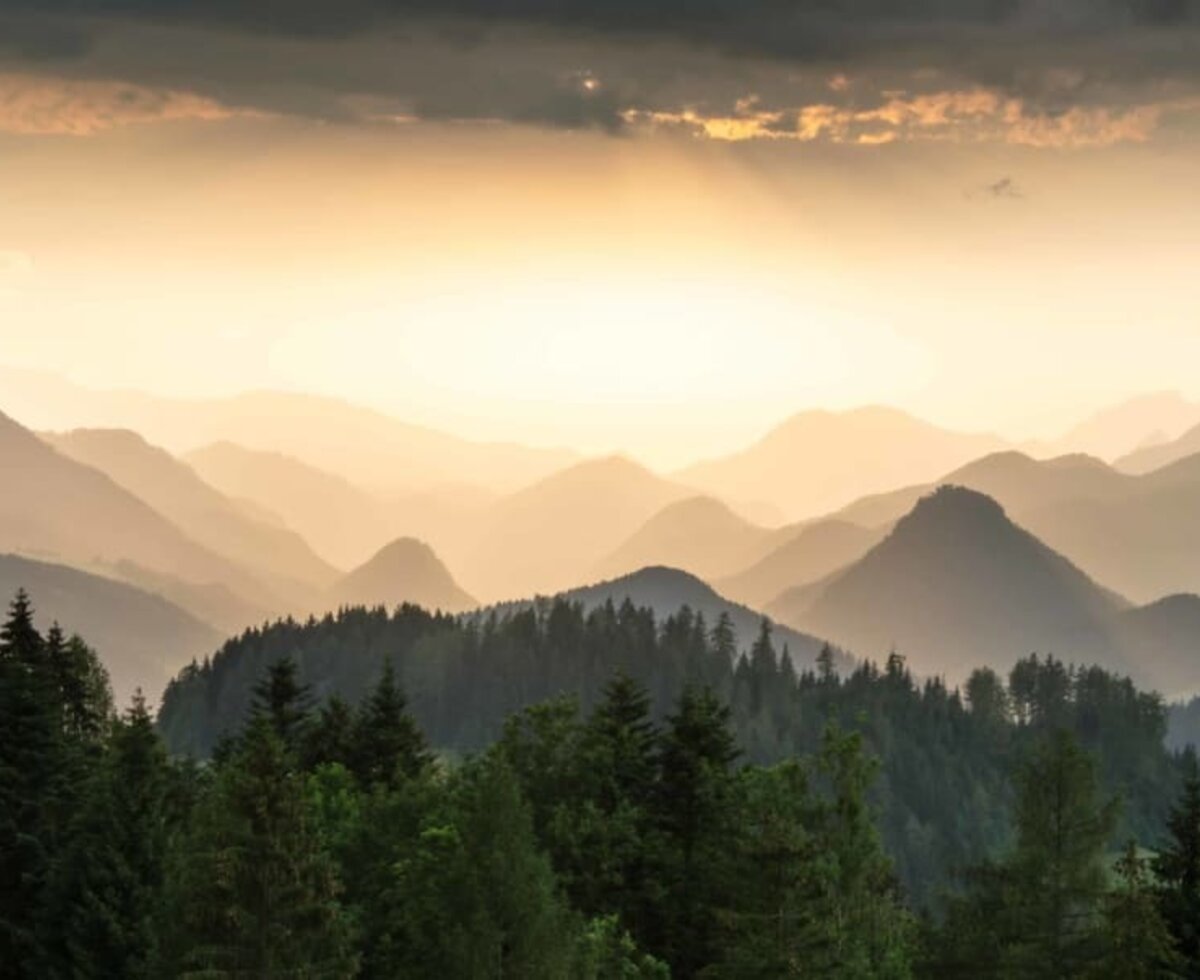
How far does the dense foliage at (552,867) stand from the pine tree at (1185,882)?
0.11 metres

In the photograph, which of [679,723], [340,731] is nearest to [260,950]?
[679,723]

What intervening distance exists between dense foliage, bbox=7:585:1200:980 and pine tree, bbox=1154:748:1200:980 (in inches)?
4.4

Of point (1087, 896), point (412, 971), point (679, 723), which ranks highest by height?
point (679, 723)

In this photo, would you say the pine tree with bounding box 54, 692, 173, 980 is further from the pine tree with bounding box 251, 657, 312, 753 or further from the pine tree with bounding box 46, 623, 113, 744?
the pine tree with bounding box 251, 657, 312, 753

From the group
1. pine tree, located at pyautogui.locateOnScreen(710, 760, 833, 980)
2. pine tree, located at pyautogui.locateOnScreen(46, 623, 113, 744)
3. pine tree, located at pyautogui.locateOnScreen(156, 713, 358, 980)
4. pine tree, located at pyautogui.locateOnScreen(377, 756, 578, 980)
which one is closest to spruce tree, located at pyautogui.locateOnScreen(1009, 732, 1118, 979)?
pine tree, located at pyautogui.locateOnScreen(710, 760, 833, 980)

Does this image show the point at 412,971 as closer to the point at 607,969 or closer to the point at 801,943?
the point at 607,969

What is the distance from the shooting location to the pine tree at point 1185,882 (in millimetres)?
76938

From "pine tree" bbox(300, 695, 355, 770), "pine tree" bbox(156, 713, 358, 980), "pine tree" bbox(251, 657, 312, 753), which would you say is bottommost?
"pine tree" bbox(156, 713, 358, 980)

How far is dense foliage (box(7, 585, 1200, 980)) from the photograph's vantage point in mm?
68125

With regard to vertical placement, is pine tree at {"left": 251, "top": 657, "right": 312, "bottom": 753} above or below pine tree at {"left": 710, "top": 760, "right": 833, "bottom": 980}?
above

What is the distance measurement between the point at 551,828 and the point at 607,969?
14995mm

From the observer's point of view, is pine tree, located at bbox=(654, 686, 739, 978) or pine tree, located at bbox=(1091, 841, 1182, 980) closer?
pine tree, located at bbox=(1091, 841, 1182, 980)

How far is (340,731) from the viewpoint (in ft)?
424

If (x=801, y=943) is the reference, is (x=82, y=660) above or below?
above
